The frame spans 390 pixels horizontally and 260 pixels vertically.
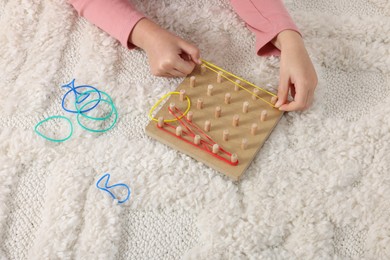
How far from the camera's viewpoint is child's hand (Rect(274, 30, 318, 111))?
32.7 inches

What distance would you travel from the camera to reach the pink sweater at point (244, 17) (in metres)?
0.92

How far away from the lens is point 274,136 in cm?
83

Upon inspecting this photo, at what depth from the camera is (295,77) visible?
838mm

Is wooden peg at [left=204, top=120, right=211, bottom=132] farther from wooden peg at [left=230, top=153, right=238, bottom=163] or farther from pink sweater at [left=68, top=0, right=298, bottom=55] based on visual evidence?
pink sweater at [left=68, top=0, right=298, bottom=55]

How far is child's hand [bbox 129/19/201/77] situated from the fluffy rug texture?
3cm

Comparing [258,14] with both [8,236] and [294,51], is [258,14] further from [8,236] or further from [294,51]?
[8,236]

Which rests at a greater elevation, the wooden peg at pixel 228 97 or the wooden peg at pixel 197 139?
the wooden peg at pixel 228 97

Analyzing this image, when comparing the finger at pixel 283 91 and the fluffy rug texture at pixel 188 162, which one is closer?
the fluffy rug texture at pixel 188 162

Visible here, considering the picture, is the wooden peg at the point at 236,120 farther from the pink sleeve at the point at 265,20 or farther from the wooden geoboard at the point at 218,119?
the pink sleeve at the point at 265,20

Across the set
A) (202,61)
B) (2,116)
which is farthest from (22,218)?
(202,61)

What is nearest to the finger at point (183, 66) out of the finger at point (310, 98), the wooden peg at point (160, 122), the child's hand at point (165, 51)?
the child's hand at point (165, 51)

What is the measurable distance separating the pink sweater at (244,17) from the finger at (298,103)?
131mm

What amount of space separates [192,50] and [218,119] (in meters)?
0.13

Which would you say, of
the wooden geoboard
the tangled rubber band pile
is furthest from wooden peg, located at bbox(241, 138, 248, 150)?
the tangled rubber band pile
